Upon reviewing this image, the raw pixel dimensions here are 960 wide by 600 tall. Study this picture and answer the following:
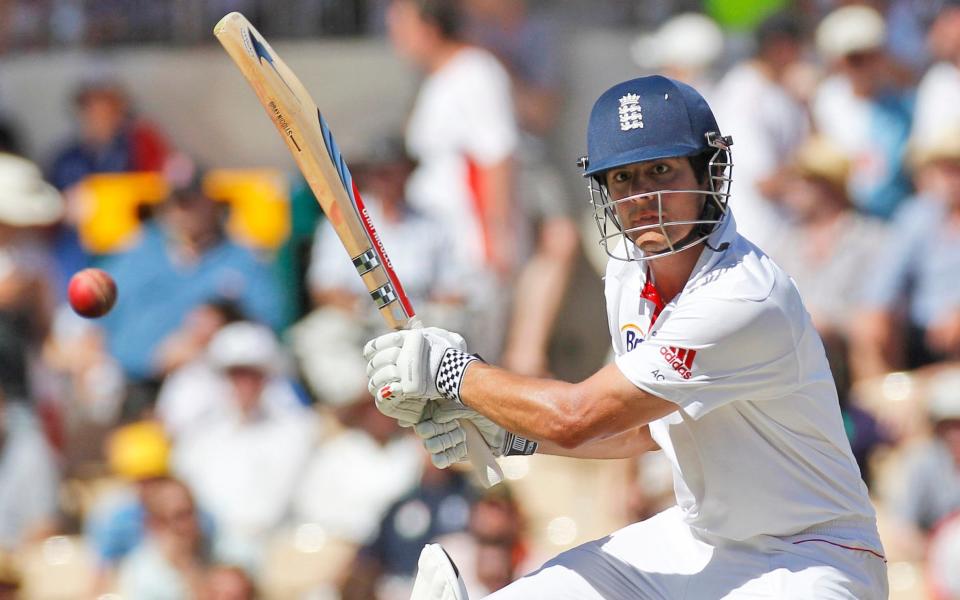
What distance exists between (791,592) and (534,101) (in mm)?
4371

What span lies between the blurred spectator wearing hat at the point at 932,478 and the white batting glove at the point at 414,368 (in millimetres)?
2981

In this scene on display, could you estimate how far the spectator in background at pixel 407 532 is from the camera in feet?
20.7

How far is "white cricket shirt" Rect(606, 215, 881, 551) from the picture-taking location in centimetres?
326

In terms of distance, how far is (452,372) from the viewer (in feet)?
11.4

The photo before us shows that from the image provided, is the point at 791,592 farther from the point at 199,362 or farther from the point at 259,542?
the point at 199,362

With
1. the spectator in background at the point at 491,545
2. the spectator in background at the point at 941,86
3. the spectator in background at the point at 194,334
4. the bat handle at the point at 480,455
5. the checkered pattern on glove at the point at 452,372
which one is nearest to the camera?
the checkered pattern on glove at the point at 452,372

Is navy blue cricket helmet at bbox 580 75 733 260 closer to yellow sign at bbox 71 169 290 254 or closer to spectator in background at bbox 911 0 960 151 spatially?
spectator in background at bbox 911 0 960 151

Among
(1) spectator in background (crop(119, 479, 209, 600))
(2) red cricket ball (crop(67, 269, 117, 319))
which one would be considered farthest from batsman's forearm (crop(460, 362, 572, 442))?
(1) spectator in background (crop(119, 479, 209, 600))

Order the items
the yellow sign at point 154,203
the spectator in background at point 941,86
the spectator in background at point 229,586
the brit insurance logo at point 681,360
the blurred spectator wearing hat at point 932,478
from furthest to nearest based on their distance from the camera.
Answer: the yellow sign at point 154,203, the spectator in background at point 941,86, the spectator in background at point 229,586, the blurred spectator wearing hat at point 932,478, the brit insurance logo at point 681,360

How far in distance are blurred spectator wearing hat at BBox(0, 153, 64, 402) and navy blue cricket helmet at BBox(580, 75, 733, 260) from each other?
453 cm

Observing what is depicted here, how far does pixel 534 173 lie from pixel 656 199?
3.82 meters

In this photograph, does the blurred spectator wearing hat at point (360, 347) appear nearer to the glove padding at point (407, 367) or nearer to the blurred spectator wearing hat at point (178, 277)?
the blurred spectator wearing hat at point (178, 277)

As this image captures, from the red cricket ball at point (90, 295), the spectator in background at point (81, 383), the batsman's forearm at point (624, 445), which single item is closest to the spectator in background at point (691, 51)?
the spectator in background at point (81, 383)

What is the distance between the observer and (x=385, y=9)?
793cm
